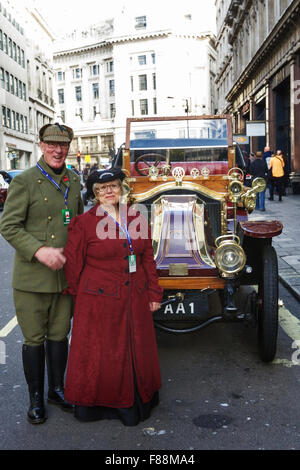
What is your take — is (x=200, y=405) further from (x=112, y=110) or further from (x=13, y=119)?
(x=112, y=110)

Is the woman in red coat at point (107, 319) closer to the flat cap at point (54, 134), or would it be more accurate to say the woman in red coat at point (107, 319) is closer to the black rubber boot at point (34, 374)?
the black rubber boot at point (34, 374)

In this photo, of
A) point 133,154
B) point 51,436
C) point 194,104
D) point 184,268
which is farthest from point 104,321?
point 194,104

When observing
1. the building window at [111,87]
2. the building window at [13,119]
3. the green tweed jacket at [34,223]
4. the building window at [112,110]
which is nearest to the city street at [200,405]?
the green tweed jacket at [34,223]

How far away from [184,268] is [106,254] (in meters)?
1.22

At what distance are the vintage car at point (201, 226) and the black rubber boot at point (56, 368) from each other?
0.96 m

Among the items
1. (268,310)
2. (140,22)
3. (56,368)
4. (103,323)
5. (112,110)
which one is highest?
(140,22)

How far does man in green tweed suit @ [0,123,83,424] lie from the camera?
11.0ft

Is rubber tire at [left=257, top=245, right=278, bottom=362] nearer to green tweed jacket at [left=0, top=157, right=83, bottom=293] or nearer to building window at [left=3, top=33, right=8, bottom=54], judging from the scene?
green tweed jacket at [left=0, top=157, right=83, bottom=293]

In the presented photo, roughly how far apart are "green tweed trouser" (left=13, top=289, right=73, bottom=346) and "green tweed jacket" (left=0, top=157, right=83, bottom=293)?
0.08m

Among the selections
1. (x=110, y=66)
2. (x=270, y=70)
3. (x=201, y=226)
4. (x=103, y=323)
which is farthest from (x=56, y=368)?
(x=110, y=66)

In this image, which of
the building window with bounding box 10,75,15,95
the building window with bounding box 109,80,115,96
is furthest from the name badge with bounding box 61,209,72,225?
the building window with bounding box 109,80,115,96

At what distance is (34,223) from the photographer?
3.45m

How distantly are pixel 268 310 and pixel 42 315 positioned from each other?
184cm

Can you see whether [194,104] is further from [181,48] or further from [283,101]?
[283,101]
